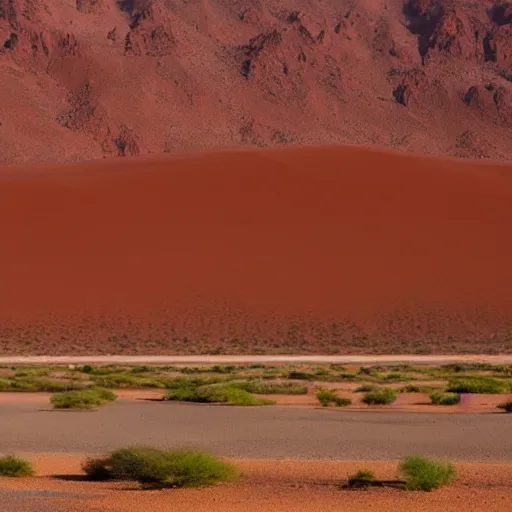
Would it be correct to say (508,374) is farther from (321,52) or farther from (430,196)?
(321,52)

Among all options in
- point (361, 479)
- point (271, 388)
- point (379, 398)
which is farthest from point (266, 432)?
point (271, 388)

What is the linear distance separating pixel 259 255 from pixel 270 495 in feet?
183

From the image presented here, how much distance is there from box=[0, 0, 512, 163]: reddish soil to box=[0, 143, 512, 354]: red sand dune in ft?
107

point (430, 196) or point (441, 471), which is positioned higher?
point (430, 196)

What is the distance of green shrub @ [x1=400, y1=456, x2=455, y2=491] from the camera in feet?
37.6

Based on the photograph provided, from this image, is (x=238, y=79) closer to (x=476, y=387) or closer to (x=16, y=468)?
(x=476, y=387)

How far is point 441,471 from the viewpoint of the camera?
11609mm

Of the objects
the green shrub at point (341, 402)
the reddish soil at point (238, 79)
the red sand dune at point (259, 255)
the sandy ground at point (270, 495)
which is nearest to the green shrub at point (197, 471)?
the sandy ground at point (270, 495)

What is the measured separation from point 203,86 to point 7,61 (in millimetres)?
21714

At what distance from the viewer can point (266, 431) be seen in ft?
59.2

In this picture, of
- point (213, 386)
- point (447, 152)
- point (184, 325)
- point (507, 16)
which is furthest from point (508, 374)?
point (507, 16)

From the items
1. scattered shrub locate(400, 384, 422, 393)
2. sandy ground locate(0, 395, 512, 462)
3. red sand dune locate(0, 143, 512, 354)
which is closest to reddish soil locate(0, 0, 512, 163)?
red sand dune locate(0, 143, 512, 354)

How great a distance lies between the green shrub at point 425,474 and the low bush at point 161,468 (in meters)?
1.87

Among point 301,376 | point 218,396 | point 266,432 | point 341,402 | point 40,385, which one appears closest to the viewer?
point 266,432
